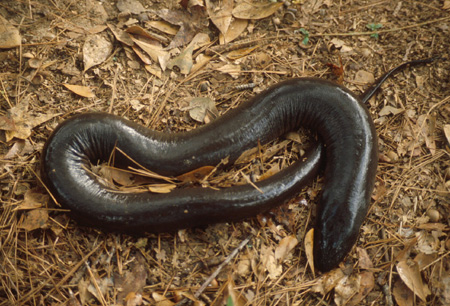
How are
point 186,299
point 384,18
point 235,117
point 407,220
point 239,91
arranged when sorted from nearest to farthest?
point 186,299, point 407,220, point 235,117, point 239,91, point 384,18

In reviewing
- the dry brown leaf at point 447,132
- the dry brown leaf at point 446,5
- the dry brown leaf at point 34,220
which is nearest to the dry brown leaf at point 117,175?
the dry brown leaf at point 34,220

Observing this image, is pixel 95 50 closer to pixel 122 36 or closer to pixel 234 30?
pixel 122 36

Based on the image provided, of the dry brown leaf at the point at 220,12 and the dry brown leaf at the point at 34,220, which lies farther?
the dry brown leaf at the point at 220,12

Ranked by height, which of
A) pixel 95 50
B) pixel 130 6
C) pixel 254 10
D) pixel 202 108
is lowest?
pixel 202 108

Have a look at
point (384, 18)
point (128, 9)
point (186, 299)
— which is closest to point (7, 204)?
point (186, 299)

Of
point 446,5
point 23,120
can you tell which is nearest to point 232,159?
point 23,120

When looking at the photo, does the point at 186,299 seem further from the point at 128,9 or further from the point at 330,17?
the point at 330,17

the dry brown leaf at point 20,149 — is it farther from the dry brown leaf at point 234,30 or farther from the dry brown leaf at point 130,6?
the dry brown leaf at point 234,30
